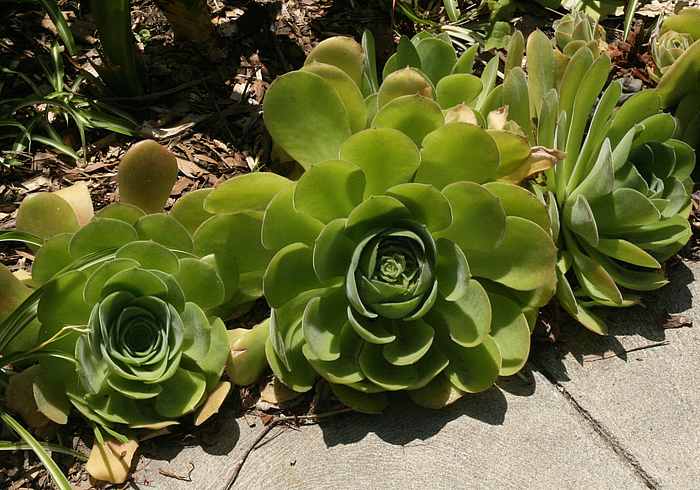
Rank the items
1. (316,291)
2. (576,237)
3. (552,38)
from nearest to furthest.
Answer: (316,291), (576,237), (552,38)

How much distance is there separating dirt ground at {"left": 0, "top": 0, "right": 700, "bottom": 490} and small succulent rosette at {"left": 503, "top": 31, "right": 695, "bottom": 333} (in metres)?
0.26

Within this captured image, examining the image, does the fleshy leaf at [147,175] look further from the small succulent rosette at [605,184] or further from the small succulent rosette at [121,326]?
the small succulent rosette at [605,184]

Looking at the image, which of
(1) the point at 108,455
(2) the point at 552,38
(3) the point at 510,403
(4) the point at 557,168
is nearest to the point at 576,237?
(4) the point at 557,168

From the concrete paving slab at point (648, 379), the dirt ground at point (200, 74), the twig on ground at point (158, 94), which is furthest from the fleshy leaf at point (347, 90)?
the concrete paving slab at point (648, 379)

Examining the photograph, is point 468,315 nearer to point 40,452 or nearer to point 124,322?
point 124,322

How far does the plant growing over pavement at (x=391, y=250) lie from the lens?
137 cm

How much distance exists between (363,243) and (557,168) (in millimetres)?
542

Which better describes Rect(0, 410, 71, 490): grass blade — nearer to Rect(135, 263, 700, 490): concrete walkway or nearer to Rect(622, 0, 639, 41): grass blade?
Rect(135, 263, 700, 490): concrete walkway

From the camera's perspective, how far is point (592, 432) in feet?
4.76

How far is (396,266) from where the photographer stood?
1374 millimetres

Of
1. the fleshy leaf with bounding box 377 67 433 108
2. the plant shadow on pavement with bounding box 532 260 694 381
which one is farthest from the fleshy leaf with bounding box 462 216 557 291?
the fleshy leaf with bounding box 377 67 433 108

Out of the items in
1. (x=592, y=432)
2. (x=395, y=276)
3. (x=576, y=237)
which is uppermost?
(x=395, y=276)

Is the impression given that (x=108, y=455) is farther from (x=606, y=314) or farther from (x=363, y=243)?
(x=606, y=314)

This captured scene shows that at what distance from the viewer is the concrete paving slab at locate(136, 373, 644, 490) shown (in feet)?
4.48
